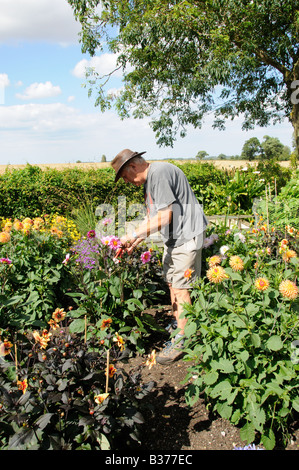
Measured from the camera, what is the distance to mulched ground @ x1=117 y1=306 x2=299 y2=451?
1.95 metres

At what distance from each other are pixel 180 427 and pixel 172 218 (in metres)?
1.44

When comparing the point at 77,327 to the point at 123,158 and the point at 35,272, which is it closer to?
the point at 35,272

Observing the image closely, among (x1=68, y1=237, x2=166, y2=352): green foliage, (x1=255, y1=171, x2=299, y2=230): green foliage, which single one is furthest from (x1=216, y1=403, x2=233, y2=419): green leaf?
(x1=255, y1=171, x2=299, y2=230): green foliage

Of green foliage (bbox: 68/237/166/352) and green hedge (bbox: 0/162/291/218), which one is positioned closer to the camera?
green foliage (bbox: 68/237/166/352)

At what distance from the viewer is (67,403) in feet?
5.10

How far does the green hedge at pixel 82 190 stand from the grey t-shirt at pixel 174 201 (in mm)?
3946

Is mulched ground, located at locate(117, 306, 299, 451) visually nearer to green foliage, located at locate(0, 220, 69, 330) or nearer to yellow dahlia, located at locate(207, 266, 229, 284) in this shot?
yellow dahlia, located at locate(207, 266, 229, 284)

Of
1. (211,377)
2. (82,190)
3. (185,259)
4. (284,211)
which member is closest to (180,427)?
(211,377)

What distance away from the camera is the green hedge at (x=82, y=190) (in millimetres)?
6805

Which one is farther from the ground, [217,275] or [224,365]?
[217,275]

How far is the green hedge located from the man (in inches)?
156

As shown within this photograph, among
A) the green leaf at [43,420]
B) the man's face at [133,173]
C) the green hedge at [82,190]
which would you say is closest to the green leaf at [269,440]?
the green leaf at [43,420]
